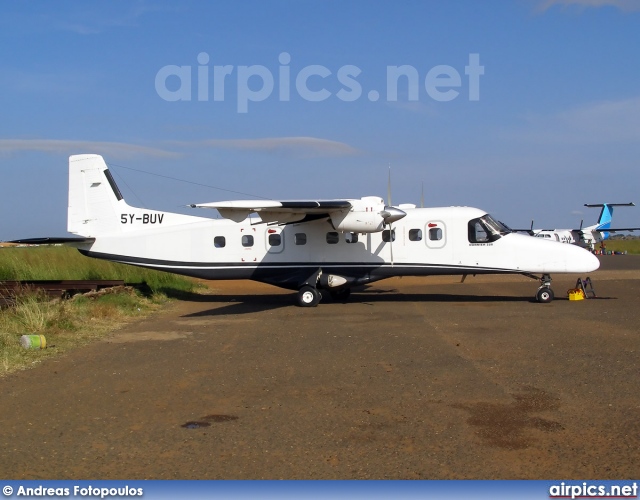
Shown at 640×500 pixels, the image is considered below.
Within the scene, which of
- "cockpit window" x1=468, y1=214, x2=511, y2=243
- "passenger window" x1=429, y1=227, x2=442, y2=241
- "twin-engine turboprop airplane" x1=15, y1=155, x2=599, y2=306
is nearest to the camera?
"twin-engine turboprop airplane" x1=15, y1=155, x2=599, y2=306

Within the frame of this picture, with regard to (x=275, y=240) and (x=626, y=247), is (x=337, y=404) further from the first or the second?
(x=626, y=247)

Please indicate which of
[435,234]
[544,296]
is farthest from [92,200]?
[544,296]

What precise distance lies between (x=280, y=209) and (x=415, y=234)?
4117 mm

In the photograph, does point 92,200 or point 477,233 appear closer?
point 477,233

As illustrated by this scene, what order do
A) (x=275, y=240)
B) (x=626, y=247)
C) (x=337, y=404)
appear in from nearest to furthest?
1. (x=337, y=404)
2. (x=275, y=240)
3. (x=626, y=247)

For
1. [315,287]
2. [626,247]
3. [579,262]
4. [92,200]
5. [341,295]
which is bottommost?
[341,295]

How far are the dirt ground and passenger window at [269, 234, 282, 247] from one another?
5.22m

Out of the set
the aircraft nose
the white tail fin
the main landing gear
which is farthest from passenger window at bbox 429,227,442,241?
the white tail fin

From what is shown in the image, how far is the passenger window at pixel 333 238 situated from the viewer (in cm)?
1845

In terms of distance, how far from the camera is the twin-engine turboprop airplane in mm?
17594

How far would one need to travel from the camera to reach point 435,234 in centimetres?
1819

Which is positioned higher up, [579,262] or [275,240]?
[275,240]

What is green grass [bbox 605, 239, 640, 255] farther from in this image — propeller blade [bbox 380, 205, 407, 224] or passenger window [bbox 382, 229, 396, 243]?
propeller blade [bbox 380, 205, 407, 224]

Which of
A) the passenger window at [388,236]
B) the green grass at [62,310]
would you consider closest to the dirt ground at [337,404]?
the green grass at [62,310]
